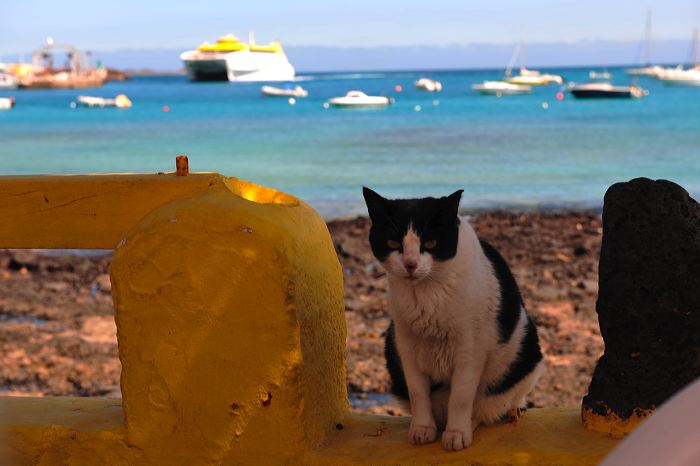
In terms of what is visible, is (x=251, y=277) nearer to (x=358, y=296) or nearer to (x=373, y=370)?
(x=373, y=370)

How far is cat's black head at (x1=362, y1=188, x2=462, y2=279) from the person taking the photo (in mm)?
2650

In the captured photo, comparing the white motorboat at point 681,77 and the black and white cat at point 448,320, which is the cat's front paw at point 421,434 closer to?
the black and white cat at point 448,320

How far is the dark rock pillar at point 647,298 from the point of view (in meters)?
2.53

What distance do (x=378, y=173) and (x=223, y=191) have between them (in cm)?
1827

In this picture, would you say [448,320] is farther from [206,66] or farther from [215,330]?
[206,66]

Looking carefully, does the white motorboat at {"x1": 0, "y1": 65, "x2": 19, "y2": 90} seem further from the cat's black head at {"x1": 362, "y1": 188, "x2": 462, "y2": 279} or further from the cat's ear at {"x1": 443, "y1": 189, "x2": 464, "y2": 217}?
the cat's ear at {"x1": 443, "y1": 189, "x2": 464, "y2": 217}

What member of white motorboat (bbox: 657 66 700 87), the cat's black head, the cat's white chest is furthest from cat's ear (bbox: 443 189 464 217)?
white motorboat (bbox: 657 66 700 87)

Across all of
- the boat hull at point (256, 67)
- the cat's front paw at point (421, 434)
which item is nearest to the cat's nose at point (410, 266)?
the cat's front paw at point (421, 434)

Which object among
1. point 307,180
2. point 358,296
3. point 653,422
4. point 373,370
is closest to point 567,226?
point 358,296

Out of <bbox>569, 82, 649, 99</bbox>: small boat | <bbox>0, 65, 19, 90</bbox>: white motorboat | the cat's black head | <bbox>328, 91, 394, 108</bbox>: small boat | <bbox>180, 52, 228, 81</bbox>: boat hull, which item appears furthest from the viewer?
<bbox>0, 65, 19, 90</bbox>: white motorboat

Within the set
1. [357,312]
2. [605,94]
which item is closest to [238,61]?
[605,94]

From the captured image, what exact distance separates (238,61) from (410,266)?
219 ft

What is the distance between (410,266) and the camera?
104 inches

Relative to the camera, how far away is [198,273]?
257 cm
